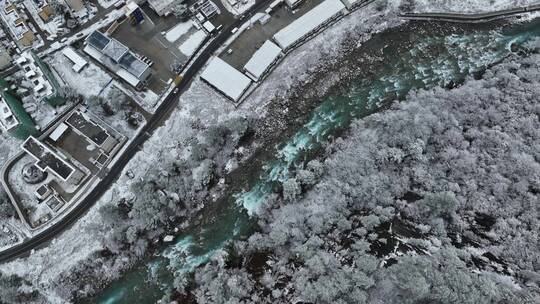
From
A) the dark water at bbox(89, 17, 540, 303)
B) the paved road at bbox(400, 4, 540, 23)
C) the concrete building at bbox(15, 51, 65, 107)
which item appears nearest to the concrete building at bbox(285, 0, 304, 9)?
the dark water at bbox(89, 17, 540, 303)

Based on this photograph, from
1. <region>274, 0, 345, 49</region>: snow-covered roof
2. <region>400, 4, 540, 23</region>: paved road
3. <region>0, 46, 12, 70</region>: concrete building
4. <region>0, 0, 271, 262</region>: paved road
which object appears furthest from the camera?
<region>400, 4, 540, 23</region>: paved road

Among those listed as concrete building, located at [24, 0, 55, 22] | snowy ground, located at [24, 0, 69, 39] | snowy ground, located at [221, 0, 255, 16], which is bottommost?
snowy ground, located at [221, 0, 255, 16]

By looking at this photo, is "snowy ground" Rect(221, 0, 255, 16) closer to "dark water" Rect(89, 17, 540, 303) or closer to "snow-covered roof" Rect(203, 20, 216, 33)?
"snow-covered roof" Rect(203, 20, 216, 33)

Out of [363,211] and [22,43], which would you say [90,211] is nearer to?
[22,43]

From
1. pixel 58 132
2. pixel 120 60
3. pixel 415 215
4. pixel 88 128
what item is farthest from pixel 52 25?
pixel 415 215

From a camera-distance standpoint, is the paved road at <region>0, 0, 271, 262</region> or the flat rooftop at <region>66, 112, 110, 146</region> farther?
the flat rooftop at <region>66, 112, 110, 146</region>

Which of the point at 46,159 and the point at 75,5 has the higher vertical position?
the point at 75,5

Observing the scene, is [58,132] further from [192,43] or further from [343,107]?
[343,107]
